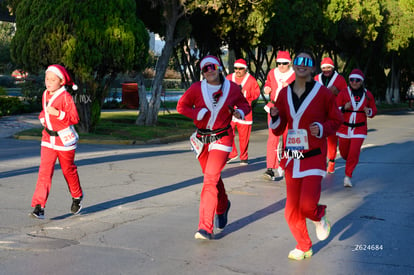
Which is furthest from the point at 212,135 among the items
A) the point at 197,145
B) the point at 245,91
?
the point at 245,91

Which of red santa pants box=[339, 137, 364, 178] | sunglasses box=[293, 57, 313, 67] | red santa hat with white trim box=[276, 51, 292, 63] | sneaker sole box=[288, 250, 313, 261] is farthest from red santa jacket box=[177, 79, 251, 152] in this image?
red santa hat with white trim box=[276, 51, 292, 63]

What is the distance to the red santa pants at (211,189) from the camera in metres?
7.17

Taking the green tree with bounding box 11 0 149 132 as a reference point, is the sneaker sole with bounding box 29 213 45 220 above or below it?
below

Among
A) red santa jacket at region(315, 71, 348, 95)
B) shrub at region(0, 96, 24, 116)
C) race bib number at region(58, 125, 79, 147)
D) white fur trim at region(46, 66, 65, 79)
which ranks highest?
white fur trim at region(46, 66, 65, 79)

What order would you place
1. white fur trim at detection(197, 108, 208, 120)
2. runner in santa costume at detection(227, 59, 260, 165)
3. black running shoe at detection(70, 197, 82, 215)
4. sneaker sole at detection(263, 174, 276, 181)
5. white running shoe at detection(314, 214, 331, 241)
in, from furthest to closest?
runner in santa costume at detection(227, 59, 260, 165), sneaker sole at detection(263, 174, 276, 181), black running shoe at detection(70, 197, 82, 215), white fur trim at detection(197, 108, 208, 120), white running shoe at detection(314, 214, 331, 241)

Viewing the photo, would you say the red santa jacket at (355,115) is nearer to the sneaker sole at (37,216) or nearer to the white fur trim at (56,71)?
the white fur trim at (56,71)

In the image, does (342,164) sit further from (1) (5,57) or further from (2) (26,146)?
(1) (5,57)

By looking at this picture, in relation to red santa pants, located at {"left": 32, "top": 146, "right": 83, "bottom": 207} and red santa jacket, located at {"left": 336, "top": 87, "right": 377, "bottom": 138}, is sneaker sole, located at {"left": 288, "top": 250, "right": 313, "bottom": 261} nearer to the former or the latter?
red santa pants, located at {"left": 32, "top": 146, "right": 83, "bottom": 207}

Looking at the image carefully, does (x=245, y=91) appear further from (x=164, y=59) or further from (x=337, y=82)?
(x=164, y=59)

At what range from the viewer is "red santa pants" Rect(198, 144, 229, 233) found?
7172mm

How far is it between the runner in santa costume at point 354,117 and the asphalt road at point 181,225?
550 mm

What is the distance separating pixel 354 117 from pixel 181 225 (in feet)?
14.9

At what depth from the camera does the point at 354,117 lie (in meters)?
11.6

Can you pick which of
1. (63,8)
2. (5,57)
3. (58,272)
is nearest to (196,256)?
(58,272)
